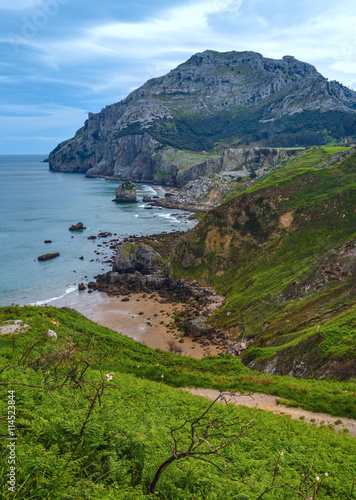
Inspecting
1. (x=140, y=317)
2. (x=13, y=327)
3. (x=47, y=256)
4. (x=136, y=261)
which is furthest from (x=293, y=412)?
(x=47, y=256)

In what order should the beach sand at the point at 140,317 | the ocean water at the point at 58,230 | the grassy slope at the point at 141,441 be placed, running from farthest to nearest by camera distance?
the ocean water at the point at 58,230 < the beach sand at the point at 140,317 < the grassy slope at the point at 141,441

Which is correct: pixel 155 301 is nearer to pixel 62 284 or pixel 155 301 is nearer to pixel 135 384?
pixel 62 284

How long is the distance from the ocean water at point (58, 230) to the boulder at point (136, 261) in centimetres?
697

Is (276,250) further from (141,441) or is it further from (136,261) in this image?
(141,441)

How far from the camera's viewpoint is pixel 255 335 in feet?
108

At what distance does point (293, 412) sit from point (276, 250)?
32515mm

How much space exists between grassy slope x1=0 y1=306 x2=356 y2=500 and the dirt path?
80 cm

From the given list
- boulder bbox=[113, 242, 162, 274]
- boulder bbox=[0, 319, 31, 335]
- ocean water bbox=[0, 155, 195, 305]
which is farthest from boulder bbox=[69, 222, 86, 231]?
boulder bbox=[0, 319, 31, 335]

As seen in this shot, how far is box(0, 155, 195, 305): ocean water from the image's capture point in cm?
5723

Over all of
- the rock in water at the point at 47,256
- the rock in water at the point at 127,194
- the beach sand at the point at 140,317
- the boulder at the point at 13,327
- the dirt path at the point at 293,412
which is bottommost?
the beach sand at the point at 140,317

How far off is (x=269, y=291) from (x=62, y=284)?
38553 mm

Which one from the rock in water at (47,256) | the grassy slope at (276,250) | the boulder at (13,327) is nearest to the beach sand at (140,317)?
the grassy slope at (276,250)

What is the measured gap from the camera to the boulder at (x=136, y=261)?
2323 inches

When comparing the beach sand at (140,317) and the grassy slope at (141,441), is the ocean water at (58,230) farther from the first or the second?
the grassy slope at (141,441)
